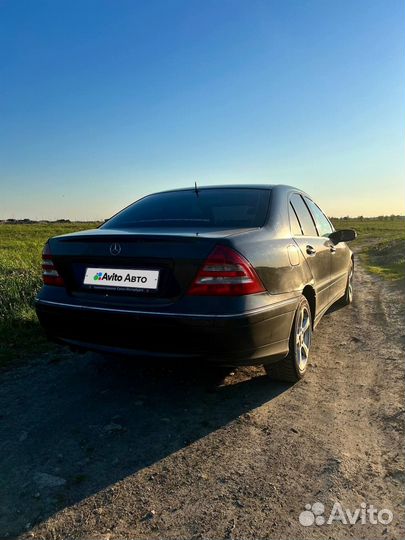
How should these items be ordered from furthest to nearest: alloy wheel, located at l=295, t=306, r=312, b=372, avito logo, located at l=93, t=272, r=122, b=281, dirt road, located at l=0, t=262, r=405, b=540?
alloy wheel, located at l=295, t=306, r=312, b=372 → avito logo, located at l=93, t=272, r=122, b=281 → dirt road, located at l=0, t=262, r=405, b=540

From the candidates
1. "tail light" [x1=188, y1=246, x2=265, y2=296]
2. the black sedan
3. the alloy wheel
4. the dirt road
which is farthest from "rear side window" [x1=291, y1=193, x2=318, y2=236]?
"tail light" [x1=188, y1=246, x2=265, y2=296]

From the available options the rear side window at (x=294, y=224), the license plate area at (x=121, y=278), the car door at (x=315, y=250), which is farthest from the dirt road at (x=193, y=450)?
the rear side window at (x=294, y=224)

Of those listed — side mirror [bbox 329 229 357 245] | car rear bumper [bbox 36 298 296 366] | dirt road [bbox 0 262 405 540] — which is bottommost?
dirt road [bbox 0 262 405 540]

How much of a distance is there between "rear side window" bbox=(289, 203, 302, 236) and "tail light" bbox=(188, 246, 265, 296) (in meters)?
1.17

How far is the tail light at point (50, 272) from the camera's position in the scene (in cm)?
322

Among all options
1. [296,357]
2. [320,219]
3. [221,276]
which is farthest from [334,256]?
[221,276]

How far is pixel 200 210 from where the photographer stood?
3.69 meters

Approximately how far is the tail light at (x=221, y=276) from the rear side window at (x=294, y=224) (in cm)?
117

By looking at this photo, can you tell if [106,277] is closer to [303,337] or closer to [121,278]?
[121,278]

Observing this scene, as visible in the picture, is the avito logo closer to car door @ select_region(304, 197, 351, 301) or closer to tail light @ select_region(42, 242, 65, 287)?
tail light @ select_region(42, 242, 65, 287)

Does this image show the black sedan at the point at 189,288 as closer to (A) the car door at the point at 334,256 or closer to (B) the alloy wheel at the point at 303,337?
(B) the alloy wheel at the point at 303,337

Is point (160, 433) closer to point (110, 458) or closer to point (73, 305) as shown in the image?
point (110, 458)

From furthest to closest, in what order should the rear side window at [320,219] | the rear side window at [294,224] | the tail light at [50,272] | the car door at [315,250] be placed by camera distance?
the rear side window at [320,219]
the car door at [315,250]
the rear side window at [294,224]
the tail light at [50,272]

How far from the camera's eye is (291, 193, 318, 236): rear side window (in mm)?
4206
